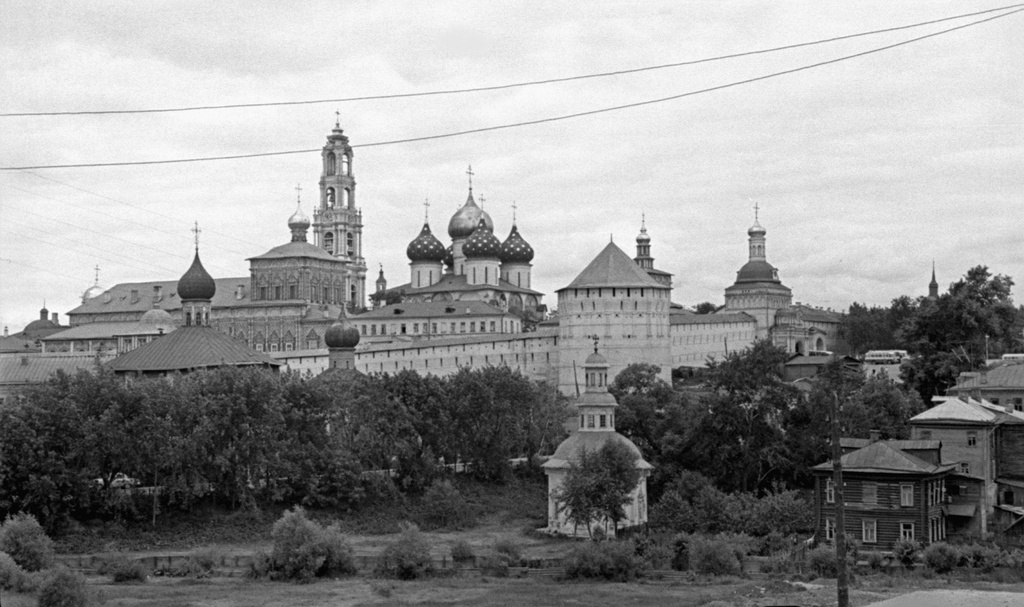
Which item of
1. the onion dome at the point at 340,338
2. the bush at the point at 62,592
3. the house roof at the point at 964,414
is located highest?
the onion dome at the point at 340,338

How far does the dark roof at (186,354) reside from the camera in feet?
161

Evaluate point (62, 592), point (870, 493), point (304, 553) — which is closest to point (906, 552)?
point (870, 493)

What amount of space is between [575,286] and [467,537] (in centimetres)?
3083

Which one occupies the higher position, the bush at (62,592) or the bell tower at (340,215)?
the bell tower at (340,215)

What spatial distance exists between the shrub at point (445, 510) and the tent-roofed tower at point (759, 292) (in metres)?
51.4

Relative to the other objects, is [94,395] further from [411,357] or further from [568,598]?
[411,357]

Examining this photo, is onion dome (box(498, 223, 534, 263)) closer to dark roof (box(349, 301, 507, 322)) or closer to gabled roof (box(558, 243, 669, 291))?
dark roof (box(349, 301, 507, 322))

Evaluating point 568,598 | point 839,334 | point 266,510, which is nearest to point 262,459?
point 266,510

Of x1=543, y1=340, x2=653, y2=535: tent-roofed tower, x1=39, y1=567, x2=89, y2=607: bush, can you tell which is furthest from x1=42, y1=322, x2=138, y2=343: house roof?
x1=39, y1=567, x2=89, y2=607: bush

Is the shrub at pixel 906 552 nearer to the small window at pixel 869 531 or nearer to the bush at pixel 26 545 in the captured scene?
the small window at pixel 869 531

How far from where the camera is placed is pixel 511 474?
157 feet

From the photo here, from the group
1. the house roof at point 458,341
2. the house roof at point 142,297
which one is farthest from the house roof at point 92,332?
the house roof at point 458,341

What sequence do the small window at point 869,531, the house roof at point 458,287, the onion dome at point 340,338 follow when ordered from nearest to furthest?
the small window at point 869,531 < the onion dome at point 340,338 < the house roof at point 458,287

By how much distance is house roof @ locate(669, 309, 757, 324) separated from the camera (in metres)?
79.2
